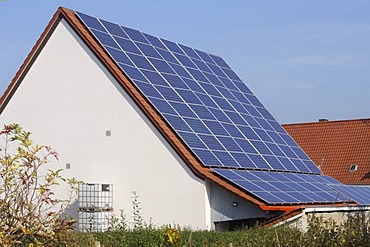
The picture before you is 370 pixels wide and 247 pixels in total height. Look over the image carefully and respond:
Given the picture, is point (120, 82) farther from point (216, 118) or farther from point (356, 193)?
point (356, 193)

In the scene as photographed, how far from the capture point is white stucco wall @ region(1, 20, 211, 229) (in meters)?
22.0

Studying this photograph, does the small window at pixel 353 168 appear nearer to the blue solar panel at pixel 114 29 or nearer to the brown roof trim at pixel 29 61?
the blue solar panel at pixel 114 29

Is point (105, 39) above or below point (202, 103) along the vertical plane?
above

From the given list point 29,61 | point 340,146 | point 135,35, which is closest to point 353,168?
point 340,146

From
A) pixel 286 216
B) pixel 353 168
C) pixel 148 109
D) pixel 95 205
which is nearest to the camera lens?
pixel 286 216

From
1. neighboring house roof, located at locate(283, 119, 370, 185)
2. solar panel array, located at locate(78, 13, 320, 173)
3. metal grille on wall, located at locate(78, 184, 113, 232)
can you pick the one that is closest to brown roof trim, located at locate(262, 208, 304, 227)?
solar panel array, located at locate(78, 13, 320, 173)

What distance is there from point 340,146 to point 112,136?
80.2 feet

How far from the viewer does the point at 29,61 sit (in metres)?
25.1

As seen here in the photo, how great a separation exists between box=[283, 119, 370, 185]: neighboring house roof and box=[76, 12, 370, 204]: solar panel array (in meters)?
14.4

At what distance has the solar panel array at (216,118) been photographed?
2244 cm

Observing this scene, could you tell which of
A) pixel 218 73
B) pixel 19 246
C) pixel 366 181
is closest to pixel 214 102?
pixel 218 73

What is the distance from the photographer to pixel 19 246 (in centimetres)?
1415

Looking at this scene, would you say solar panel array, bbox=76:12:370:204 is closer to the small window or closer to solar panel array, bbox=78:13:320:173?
solar panel array, bbox=78:13:320:173

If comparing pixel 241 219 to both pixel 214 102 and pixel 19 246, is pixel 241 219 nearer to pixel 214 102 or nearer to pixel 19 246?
pixel 214 102
